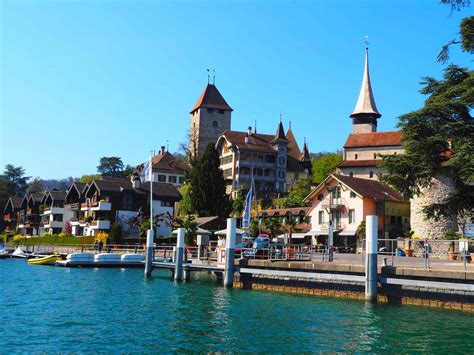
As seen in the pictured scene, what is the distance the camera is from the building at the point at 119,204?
75188mm

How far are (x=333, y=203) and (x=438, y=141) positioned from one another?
2457cm

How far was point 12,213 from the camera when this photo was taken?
109 m

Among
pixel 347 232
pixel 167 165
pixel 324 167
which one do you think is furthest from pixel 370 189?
pixel 167 165

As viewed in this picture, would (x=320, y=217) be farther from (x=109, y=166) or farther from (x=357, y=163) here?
(x=109, y=166)

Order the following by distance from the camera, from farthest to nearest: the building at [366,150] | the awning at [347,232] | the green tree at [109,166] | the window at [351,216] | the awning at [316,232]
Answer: the green tree at [109,166], the building at [366,150], the awning at [316,232], the window at [351,216], the awning at [347,232]

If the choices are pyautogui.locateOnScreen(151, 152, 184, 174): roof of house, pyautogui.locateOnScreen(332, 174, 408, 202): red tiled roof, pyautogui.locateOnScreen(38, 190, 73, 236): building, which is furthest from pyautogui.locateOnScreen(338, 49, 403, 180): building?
pyautogui.locateOnScreen(38, 190, 73, 236): building

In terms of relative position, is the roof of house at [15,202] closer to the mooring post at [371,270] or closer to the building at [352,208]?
the building at [352,208]

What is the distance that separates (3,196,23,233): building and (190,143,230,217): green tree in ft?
162

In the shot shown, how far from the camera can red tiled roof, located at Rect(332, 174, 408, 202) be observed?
60.3m

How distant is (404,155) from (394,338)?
23439 millimetres

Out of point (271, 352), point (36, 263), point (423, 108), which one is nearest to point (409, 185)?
point (423, 108)

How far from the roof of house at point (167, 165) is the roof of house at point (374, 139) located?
38.9 m

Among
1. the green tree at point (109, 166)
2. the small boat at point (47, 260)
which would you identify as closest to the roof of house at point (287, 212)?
the small boat at point (47, 260)

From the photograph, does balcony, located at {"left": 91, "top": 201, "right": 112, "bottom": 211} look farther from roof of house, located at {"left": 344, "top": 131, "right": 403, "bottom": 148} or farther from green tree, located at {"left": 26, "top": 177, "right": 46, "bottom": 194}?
green tree, located at {"left": 26, "top": 177, "right": 46, "bottom": 194}
